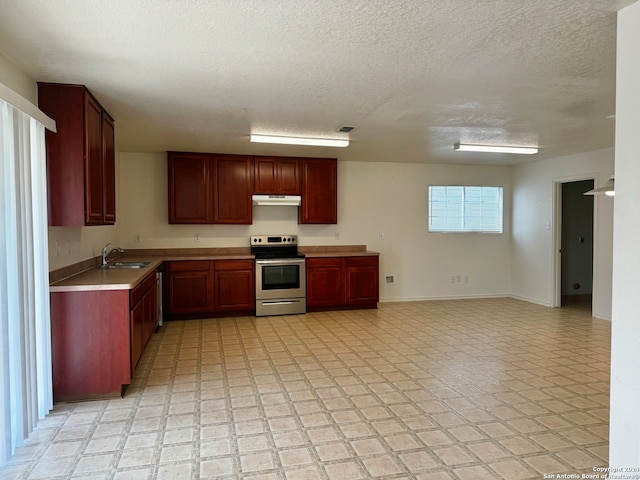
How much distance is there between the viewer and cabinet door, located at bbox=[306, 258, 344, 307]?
246 inches

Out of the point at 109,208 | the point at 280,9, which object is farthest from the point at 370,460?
the point at 109,208

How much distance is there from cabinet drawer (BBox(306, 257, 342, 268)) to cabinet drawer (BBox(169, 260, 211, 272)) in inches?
58.2

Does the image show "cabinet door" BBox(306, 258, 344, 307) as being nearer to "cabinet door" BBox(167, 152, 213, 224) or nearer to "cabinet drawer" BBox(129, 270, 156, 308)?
"cabinet door" BBox(167, 152, 213, 224)

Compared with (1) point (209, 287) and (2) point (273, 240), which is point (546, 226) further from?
(1) point (209, 287)

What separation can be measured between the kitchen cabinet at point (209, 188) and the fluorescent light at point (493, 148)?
9.76 feet

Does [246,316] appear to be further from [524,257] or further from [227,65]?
[524,257]

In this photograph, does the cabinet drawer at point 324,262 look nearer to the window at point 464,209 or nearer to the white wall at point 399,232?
the white wall at point 399,232

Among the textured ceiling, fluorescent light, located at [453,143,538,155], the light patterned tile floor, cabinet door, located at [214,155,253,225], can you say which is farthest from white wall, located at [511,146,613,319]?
cabinet door, located at [214,155,253,225]

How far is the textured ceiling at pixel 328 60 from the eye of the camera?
201cm

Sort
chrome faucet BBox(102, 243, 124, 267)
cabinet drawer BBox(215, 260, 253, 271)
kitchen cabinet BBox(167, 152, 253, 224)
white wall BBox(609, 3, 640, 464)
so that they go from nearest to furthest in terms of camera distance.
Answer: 1. white wall BBox(609, 3, 640, 464)
2. chrome faucet BBox(102, 243, 124, 267)
3. cabinet drawer BBox(215, 260, 253, 271)
4. kitchen cabinet BBox(167, 152, 253, 224)

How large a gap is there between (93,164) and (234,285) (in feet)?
9.56

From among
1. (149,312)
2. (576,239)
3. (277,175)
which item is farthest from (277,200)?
(576,239)

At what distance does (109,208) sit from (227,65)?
2.02m

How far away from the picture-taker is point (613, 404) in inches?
78.2
